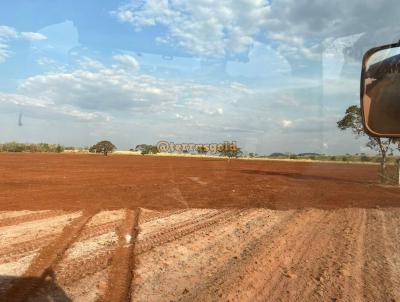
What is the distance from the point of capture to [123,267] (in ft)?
23.0

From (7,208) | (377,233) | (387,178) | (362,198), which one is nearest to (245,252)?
(377,233)

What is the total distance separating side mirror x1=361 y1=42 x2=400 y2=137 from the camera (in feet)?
5.33

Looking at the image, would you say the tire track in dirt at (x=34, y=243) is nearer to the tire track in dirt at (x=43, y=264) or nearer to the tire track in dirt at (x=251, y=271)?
the tire track in dirt at (x=43, y=264)

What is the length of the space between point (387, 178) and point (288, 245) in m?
17.9

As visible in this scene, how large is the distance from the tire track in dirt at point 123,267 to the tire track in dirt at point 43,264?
Result: 0.93 m

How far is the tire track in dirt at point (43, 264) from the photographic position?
589 centimetres

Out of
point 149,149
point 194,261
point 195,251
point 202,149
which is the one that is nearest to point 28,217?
point 195,251

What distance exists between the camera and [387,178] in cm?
2455

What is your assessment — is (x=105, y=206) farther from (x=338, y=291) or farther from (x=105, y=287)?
(x=338, y=291)

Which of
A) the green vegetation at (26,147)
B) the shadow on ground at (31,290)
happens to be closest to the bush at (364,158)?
the green vegetation at (26,147)

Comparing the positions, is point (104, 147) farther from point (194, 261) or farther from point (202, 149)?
point (194, 261)

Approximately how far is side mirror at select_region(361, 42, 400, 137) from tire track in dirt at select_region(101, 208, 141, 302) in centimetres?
485

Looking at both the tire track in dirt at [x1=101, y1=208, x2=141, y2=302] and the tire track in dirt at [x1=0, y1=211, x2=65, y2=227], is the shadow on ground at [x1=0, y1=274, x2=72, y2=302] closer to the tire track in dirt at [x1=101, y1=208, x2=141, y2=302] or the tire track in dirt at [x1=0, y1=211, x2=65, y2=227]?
the tire track in dirt at [x1=101, y1=208, x2=141, y2=302]

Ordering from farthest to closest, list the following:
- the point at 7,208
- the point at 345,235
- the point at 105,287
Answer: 1. the point at 7,208
2. the point at 345,235
3. the point at 105,287
